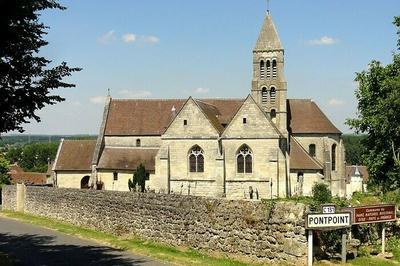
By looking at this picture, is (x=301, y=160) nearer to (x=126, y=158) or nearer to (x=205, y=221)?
(x=126, y=158)

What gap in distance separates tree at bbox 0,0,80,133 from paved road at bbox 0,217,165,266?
6388 millimetres

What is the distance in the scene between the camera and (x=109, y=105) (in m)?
54.3

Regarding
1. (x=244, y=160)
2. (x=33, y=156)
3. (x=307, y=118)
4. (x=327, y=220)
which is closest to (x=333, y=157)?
(x=307, y=118)

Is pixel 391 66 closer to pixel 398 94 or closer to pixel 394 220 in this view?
pixel 398 94

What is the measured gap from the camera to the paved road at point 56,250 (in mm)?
17216

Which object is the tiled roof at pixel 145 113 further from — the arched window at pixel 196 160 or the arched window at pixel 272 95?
the arched window at pixel 196 160

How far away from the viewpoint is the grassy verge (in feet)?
53.7

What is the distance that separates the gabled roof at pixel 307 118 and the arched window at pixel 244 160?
793 centimetres

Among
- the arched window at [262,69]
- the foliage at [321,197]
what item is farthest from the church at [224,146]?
the foliage at [321,197]

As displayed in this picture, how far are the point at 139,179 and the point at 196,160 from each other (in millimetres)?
5927

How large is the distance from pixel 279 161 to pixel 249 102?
5.32m

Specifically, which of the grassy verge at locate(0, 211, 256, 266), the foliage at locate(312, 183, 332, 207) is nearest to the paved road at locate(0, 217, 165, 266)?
the grassy verge at locate(0, 211, 256, 266)

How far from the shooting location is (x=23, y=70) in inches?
454

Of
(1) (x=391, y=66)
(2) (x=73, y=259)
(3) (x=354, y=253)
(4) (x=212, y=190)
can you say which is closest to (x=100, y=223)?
(2) (x=73, y=259)
